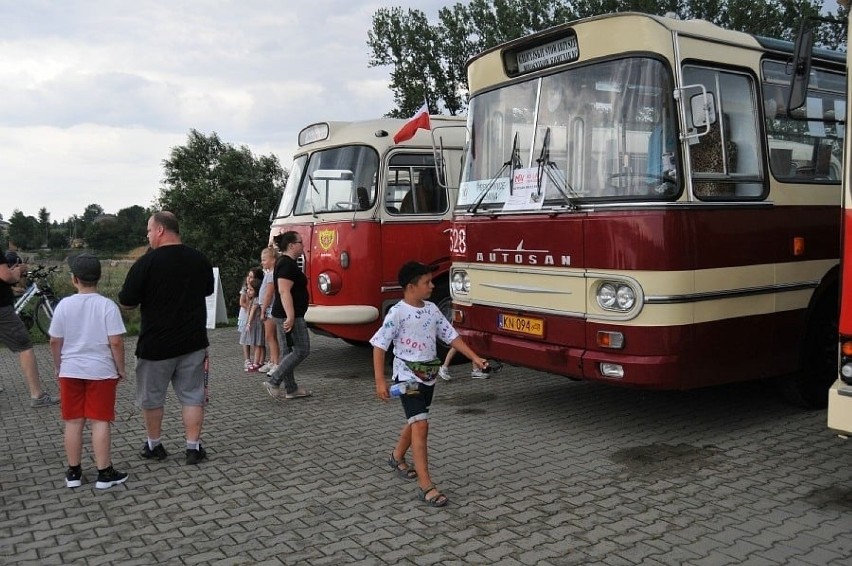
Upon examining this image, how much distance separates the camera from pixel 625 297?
5.93 m

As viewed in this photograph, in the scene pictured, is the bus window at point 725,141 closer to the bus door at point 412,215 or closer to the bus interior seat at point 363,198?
the bus door at point 412,215

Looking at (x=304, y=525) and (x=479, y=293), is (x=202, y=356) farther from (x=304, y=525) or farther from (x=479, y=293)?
(x=479, y=293)

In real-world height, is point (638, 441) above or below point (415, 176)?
below

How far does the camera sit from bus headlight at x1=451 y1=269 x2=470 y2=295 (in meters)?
7.54

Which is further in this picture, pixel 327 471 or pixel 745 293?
pixel 745 293

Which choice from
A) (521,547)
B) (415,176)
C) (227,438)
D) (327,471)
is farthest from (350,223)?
(521,547)

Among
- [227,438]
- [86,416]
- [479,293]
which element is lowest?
[227,438]

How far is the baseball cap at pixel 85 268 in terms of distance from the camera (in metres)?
5.56

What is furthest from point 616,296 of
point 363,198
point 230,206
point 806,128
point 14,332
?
point 230,206

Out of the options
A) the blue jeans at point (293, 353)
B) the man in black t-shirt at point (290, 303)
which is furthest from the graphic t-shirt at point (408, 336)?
the blue jeans at point (293, 353)

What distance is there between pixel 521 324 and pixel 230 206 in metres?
32.9

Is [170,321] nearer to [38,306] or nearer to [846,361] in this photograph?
[846,361]

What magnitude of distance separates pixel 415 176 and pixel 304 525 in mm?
5807

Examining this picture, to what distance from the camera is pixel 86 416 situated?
551 cm
